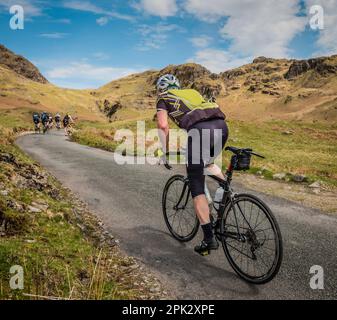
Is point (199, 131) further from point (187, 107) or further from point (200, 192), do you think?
point (200, 192)

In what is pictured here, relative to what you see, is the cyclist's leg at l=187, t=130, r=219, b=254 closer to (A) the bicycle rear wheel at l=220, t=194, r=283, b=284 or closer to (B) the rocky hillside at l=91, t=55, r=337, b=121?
(A) the bicycle rear wheel at l=220, t=194, r=283, b=284

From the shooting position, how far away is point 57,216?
6.88m

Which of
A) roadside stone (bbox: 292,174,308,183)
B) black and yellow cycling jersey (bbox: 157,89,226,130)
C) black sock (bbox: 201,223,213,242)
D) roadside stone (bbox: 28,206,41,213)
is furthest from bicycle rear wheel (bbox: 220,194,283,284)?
roadside stone (bbox: 292,174,308,183)

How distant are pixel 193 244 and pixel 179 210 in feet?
2.46

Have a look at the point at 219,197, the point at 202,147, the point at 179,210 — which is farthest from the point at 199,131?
the point at 179,210

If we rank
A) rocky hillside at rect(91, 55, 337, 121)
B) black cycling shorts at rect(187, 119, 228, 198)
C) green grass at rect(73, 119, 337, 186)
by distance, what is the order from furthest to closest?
rocky hillside at rect(91, 55, 337, 121) < green grass at rect(73, 119, 337, 186) < black cycling shorts at rect(187, 119, 228, 198)

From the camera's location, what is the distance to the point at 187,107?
5.32 m

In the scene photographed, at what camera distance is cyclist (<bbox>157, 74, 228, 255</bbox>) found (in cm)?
521

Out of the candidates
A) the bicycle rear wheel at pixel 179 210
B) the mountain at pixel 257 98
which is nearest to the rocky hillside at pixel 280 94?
the mountain at pixel 257 98

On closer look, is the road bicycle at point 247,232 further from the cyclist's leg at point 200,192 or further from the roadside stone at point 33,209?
the roadside stone at point 33,209

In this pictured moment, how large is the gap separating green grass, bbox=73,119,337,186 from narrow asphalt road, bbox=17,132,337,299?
5.35 m
